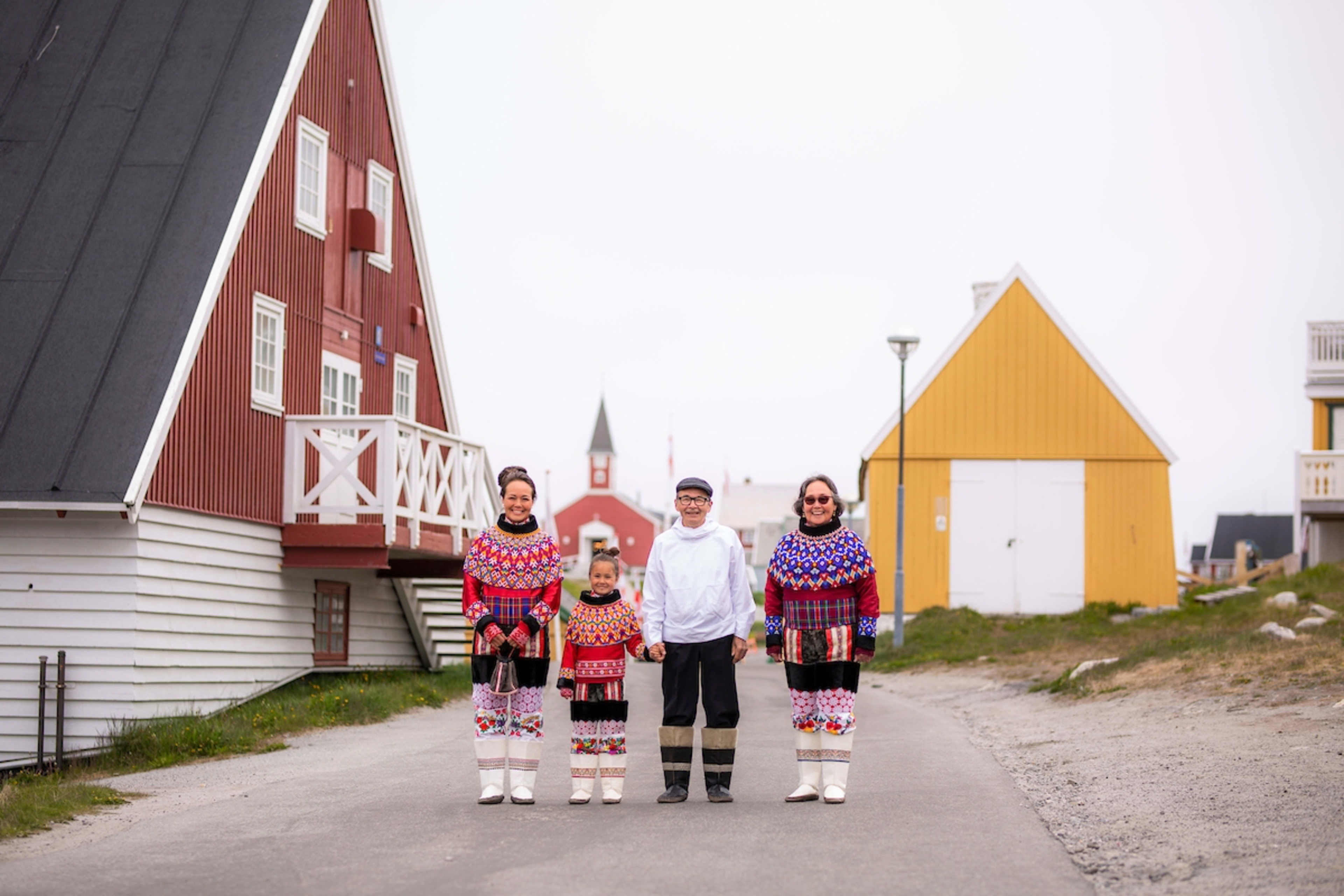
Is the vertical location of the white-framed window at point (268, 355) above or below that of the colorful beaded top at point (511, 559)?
above

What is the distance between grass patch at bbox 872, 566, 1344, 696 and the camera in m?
14.0

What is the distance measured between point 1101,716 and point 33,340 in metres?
10.6

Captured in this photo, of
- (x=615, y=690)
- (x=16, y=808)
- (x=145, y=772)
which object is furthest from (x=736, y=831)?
(x=145, y=772)

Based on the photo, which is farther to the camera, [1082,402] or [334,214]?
[1082,402]

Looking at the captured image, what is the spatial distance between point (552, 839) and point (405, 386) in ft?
52.5

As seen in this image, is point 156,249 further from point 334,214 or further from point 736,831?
point 736,831

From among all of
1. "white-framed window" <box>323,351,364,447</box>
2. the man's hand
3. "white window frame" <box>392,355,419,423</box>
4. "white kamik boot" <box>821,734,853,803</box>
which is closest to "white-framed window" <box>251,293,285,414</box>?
"white-framed window" <box>323,351,364,447</box>

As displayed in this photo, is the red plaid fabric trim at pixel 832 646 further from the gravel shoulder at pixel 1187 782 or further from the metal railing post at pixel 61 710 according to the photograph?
the metal railing post at pixel 61 710

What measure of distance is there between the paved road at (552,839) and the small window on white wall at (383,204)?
36.5ft

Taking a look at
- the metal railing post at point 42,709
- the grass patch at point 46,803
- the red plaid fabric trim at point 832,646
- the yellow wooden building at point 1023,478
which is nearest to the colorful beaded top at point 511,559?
the red plaid fabric trim at point 832,646

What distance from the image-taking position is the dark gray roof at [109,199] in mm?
14266

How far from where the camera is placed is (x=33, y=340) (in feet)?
49.0

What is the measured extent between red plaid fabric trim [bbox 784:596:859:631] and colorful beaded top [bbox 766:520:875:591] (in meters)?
0.08

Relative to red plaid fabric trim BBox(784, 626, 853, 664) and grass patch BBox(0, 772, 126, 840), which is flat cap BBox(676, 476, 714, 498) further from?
grass patch BBox(0, 772, 126, 840)
